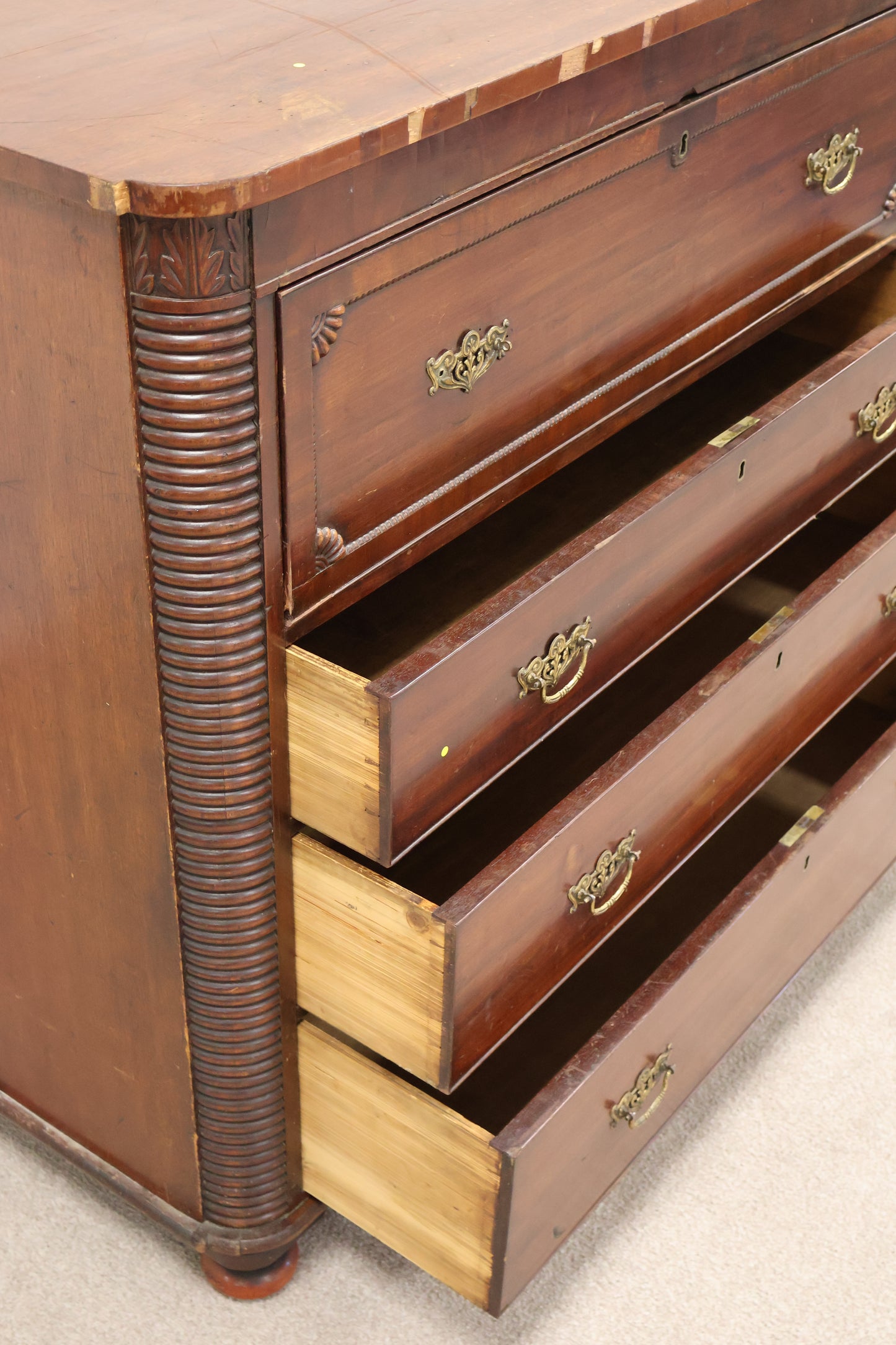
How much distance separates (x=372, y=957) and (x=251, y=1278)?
1.23ft

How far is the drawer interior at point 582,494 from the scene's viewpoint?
1020 millimetres

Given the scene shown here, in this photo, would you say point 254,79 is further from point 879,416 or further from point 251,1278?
point 251,1278

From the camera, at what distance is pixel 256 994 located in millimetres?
961

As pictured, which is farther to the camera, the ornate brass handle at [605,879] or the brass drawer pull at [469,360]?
the ornate brass handle at [605,879]

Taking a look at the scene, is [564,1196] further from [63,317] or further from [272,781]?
[63,317]

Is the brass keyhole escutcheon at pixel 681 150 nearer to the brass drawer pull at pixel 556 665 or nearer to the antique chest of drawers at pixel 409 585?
the antique chest of drawers at pixel 409 585

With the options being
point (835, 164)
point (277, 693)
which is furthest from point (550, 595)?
point (835, 164)

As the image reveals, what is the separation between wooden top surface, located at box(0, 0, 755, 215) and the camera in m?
0.66

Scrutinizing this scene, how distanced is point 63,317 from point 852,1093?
97 centimetres

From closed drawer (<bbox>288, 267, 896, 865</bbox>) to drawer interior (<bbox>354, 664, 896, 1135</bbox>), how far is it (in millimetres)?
236

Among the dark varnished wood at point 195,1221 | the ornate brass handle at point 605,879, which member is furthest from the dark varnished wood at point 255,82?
the dark varnished wood at point 195,1221

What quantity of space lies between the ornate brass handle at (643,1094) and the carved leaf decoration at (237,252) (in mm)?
634

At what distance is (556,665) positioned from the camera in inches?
37.1

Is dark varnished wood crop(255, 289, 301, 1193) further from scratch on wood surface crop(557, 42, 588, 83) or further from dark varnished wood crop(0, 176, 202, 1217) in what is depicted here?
scratch on wood surface crop(557, 42, 588, 83)
